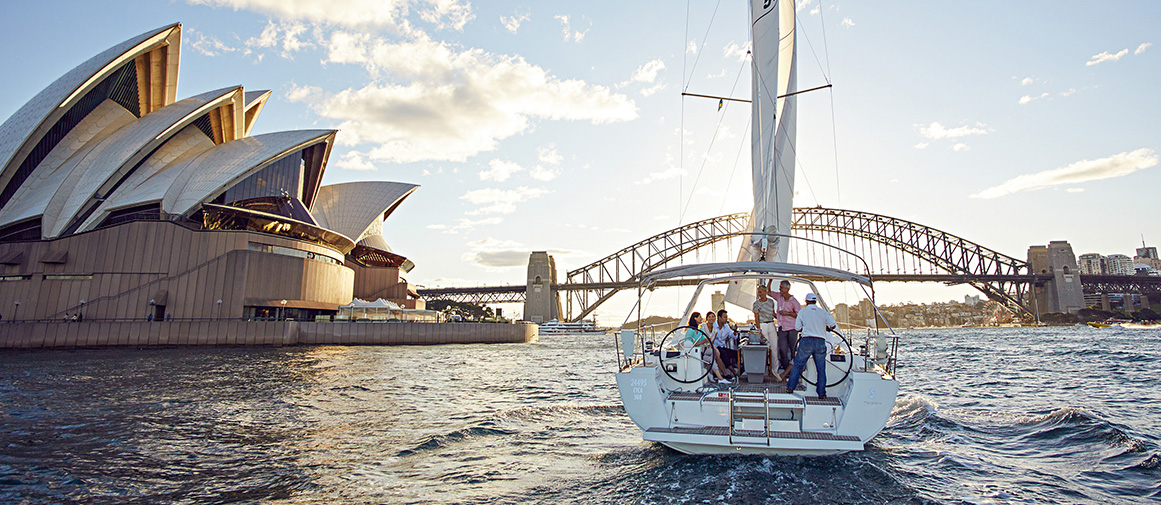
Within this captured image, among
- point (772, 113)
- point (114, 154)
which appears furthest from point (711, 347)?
point (114, 154)

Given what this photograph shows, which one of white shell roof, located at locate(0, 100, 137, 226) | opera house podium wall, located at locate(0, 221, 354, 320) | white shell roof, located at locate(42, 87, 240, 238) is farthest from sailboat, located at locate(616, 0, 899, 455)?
white shell roof, located at locate(0, 100, 137, 226)

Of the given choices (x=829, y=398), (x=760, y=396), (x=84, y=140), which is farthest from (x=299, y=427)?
(x=84, y=140)

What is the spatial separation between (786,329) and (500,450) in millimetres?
3962

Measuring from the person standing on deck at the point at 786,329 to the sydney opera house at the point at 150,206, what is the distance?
112 ft

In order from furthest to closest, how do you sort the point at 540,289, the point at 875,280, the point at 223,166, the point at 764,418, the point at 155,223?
the point at 540,289, the point at 875,280, the point at 223,166, the point at 155,223, the point at 764,418

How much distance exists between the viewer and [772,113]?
1313cm

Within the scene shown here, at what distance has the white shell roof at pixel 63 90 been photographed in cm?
3366

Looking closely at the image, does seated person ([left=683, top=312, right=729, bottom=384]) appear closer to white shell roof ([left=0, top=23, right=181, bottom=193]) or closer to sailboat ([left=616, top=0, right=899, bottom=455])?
sailboat ([left=616, top=0, right=899, bottom=455])

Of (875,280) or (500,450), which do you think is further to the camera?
(875,280)

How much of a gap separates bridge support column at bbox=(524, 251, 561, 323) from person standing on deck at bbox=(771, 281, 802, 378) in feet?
269

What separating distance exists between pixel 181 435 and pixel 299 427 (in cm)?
145

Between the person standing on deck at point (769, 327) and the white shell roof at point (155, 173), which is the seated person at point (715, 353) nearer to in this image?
the person standing on deck at point (769, 327)

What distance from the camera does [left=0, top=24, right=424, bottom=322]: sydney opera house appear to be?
33062 mm

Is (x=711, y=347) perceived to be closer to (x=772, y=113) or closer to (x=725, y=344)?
(x=725, y=344)
